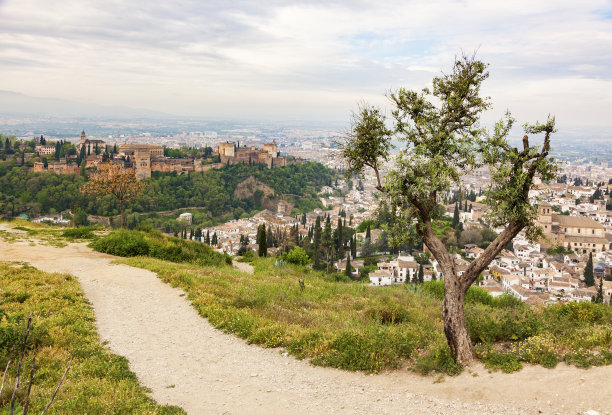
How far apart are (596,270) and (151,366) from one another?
57811 mm

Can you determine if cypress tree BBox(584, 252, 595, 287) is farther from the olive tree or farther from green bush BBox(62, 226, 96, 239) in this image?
green bush BBox(62, 226, 96, 239)

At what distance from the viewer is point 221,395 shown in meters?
5.40

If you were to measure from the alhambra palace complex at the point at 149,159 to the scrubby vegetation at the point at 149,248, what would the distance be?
64.3 meters

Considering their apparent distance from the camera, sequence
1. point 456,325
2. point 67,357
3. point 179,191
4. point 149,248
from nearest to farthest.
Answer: point 456,325 < point 67,357 < point 149,248 < point 179,191

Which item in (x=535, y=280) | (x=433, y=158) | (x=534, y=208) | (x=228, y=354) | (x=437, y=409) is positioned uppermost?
(x=433, y=158)

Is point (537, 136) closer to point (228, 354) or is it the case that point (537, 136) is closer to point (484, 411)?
point (484, 411)

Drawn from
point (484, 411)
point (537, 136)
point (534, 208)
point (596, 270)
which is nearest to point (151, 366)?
point (484, 411)

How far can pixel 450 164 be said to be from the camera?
7172 mm

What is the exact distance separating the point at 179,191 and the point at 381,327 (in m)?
86.5

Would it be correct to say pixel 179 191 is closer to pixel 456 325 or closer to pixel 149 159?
pixel 149 159

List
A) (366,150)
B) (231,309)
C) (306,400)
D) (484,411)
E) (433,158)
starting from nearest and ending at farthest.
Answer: (484,411)
(306,400)
(433,158)
(366,150)
(231,309)

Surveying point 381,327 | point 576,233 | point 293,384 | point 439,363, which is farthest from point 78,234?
point 576,233

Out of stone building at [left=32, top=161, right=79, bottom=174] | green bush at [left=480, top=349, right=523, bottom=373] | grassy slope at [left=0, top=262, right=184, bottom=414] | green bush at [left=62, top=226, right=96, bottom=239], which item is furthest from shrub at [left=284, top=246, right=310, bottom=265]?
stone building at [left=32, top=161, right=79, bottom=174]

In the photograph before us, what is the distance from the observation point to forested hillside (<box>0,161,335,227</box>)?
65.9m
